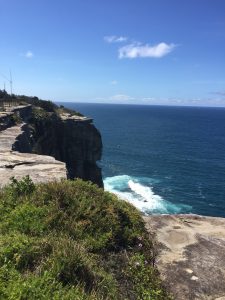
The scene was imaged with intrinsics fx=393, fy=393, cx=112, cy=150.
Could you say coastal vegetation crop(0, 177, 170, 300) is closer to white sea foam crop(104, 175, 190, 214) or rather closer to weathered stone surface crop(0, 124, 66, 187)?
weathered stone surface crop(0, 124, 66, 187)

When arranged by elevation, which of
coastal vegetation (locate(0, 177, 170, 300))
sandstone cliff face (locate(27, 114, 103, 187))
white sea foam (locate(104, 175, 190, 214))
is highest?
coastal vegetation (locate(0, 177, 170, 300))

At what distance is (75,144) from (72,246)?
128ft

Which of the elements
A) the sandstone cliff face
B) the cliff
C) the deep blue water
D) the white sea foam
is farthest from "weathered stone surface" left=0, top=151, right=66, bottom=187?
the deep blue water

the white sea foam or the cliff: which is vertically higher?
the cliff

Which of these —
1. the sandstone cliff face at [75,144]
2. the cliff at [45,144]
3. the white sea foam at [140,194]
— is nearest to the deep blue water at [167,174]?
the white sea foam at [140,194]

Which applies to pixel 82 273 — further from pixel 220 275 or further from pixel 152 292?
pixel 220 275

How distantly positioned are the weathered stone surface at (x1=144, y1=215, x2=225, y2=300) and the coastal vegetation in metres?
0.39

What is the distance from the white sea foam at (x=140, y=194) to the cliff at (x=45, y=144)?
764 cm

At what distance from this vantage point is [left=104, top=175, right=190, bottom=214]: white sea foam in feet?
184

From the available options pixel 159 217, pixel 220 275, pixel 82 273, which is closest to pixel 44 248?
pixel 82 273

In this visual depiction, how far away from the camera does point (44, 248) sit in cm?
681

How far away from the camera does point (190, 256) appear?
9031 millimetres

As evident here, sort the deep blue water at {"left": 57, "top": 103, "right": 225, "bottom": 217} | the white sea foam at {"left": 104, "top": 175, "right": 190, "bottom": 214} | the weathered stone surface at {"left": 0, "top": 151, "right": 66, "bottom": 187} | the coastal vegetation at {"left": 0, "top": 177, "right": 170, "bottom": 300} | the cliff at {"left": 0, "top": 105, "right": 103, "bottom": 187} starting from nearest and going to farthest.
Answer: the coastal vegetation at {"left": 0, "top": 177, "right": 170, "bottom": 300} → the weathered stone surface at {"left": 0, "top": 151, "right": 66, "bottom": 187} → the cliff at {"left": 0, "top": 105, "right": 103, "bottom": 187} → the white sea foam at {"left": 104, "top": 175, "right": 190, "bottom": 214} → the deep blue water at {"left": 57, "top": 103, "right": 225, "bottom": 217}

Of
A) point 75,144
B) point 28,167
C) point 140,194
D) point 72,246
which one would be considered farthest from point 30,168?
point 140,194
